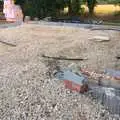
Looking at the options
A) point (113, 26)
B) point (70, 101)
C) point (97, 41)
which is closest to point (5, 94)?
point (70, 101)

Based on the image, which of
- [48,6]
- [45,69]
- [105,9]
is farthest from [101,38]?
[105,9]

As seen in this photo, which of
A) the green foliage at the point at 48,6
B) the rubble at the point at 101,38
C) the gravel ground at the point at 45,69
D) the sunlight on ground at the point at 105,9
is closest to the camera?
the gravel ground at the point at 45,69

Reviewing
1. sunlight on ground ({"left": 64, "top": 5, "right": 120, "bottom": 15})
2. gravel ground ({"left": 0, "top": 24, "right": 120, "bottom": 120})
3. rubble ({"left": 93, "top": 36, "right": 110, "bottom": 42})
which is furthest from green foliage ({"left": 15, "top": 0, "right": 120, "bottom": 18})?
rubble ({"left": 93, "top": 36, "right": 110, "bottom": 42})

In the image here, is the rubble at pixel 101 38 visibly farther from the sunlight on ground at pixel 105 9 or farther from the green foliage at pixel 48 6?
the sunlight on ground at pixel 105 9

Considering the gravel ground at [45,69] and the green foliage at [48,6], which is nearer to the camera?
the gravel ground at [45,69]

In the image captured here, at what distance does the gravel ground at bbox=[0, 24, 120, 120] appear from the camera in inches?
147

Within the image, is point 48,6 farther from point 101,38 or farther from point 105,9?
point 101,38

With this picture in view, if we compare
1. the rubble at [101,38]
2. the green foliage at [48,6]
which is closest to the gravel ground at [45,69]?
the rubble at [101,38]

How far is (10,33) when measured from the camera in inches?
324

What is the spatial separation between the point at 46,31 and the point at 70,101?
15.4 ft

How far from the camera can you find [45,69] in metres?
5.21

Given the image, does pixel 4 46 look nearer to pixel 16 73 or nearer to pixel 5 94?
pixel 16 73

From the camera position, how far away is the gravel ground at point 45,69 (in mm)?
3727

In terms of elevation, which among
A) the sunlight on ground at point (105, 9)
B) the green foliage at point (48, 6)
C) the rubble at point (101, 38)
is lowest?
the sunlight on ground at point (105, 9)
